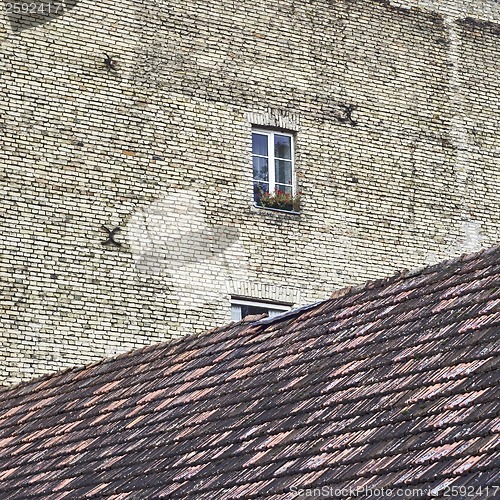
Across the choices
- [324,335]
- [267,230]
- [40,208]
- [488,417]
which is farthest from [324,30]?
[488,417]

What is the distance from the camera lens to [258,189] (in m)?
21.0

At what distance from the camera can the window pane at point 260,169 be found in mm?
21047

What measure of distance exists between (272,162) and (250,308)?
2.35 metres

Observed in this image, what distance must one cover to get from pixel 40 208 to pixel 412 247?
617 centimetres

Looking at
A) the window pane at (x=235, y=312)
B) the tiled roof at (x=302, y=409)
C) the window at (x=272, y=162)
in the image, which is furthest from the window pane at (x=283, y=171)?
the tiled roof at (x=302, y=409)

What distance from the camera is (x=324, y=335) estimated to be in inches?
457

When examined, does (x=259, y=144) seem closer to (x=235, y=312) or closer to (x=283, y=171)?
(x=283, y=171)

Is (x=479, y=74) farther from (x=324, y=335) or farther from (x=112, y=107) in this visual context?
(x=324, y=335)

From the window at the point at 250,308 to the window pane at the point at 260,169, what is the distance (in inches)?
76.7

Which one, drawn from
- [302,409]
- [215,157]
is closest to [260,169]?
[215,157]

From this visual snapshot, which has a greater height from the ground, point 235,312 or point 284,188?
point 284,188

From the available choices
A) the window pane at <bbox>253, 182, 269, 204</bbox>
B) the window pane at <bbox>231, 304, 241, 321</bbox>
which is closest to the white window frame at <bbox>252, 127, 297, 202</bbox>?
the window pane at <bbox>253, 182, 269, 204</bbox>
